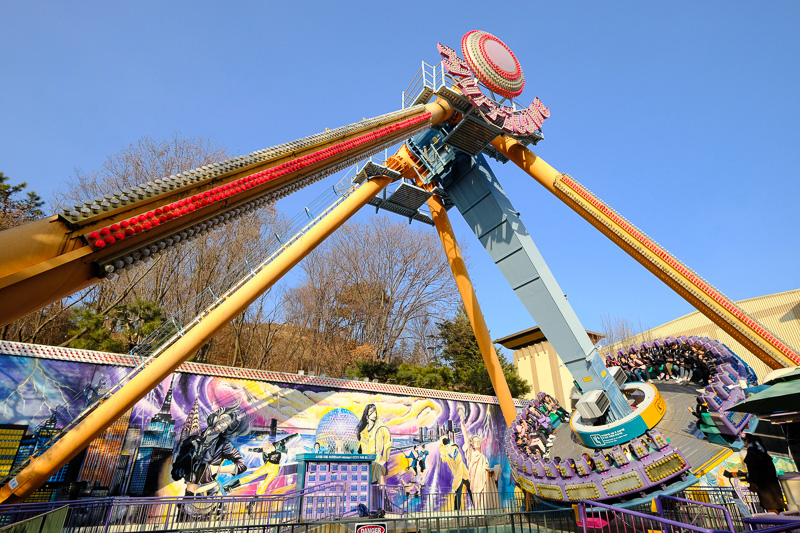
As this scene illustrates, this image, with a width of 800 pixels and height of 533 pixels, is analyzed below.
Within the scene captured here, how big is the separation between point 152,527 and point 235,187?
1011 cm

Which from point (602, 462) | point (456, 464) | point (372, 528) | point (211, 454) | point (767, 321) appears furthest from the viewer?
point (767, 321)

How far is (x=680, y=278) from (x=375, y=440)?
41.1 ft

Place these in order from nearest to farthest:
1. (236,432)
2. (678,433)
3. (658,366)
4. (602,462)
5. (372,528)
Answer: (372,528), (602,462), (678,433), (236,432), (658,366)

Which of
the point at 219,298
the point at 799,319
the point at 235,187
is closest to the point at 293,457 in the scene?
the point at 219,298

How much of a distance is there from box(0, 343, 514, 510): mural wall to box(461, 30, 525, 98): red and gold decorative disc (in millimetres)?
13131

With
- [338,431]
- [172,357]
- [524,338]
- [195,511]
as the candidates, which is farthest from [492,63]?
[524,338]

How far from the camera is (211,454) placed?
44.1ft

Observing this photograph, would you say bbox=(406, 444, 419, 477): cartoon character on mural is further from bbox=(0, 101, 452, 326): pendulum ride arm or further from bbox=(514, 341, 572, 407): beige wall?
bbox=(514, 341, 572, 407): beige wall

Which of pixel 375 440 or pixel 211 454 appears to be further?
pixel 375 440

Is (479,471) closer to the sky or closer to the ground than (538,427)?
closer to the ground

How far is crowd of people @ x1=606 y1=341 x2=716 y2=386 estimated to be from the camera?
14.4 m

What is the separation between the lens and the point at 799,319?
23.9 m

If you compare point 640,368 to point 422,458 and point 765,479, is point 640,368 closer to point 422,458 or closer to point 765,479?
point 422,458

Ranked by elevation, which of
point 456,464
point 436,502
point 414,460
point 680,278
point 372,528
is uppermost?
point 680,278
